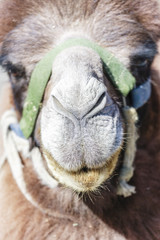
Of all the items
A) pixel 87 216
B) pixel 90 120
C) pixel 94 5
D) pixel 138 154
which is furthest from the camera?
pixel 138 154

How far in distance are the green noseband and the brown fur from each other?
0.53 ft

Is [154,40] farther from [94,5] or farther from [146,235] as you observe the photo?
[146,235]

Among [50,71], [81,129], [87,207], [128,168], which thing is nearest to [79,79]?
[81,129]

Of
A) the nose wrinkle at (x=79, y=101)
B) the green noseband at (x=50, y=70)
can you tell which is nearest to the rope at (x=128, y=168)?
the green noseband at (x=50, y=70)

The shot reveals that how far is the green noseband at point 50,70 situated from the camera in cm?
239

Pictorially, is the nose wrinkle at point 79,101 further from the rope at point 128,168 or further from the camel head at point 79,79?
the rope at point 128,168

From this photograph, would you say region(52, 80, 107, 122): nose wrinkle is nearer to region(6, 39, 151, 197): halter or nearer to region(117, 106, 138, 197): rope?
region(6, 39, 151, 197): halter

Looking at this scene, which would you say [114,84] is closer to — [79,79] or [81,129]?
[79,79]

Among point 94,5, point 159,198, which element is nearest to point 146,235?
point 159,198

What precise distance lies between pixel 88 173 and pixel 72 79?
1.59ft

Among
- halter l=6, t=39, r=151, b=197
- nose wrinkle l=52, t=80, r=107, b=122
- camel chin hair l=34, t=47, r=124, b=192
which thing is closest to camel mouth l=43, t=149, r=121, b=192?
camel chin hair l=34, t=47, r=124, b=192

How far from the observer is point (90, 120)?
1968 mm

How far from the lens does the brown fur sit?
8.27 feet

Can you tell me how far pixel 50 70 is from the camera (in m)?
2.38
